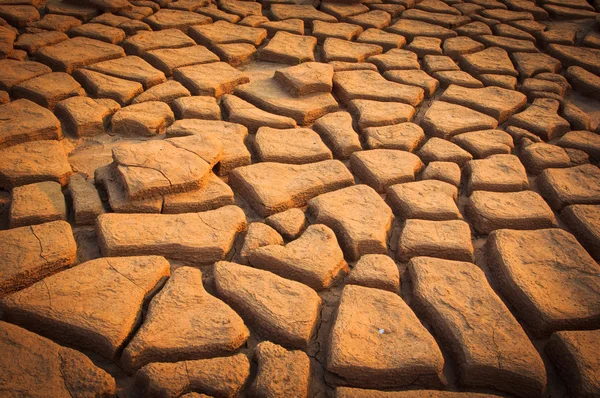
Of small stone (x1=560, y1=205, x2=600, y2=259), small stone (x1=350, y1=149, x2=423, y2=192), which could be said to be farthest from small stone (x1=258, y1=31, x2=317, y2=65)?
small stone (x1=560, y1=205, x2=600, y2=259)

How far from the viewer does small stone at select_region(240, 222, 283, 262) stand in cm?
173

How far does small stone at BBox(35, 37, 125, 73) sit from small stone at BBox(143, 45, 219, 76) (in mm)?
186

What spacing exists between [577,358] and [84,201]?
5.43 ft

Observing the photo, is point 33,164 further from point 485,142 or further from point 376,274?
point 485,142

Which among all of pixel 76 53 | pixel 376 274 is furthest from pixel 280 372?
pixel 76 53

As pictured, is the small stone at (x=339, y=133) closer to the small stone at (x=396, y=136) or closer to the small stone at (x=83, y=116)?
the small stone at (x=396, y=136)

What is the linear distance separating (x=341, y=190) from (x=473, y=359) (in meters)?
0.84

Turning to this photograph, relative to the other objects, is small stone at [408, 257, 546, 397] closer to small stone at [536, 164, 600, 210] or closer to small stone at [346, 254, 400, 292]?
small stone at [346, 254, 400, 292]

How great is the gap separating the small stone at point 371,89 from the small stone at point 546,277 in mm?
1090

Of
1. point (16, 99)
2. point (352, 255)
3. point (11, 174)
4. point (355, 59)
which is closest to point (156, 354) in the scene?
point (352, 255)

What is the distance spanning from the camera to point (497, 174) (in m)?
2.21

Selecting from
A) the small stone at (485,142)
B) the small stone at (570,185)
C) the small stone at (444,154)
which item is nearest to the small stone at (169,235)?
the small stone at (444,154)

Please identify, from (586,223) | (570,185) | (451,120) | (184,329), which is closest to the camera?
(184,329)

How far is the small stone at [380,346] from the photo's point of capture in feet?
4.56
